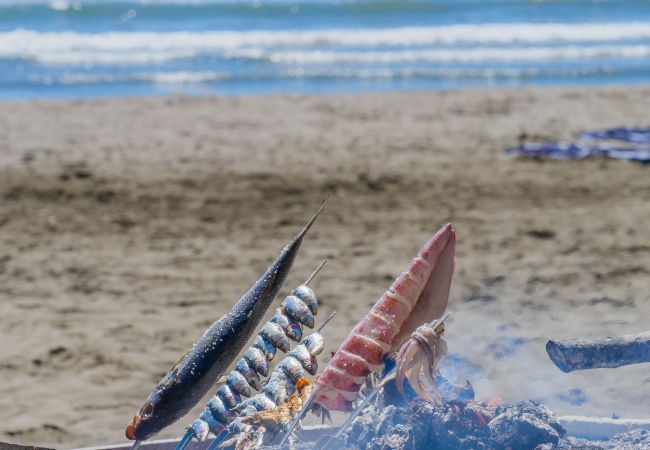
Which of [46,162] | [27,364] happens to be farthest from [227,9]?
[27,364]

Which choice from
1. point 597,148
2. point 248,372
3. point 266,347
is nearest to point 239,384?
point 248,372

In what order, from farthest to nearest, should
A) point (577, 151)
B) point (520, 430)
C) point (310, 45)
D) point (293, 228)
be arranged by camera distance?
point (310, 45), point (577, 151), point (293, 228), point (520, 430)

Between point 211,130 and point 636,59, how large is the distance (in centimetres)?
721

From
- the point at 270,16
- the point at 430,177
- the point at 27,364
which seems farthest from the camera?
the point at 270,16

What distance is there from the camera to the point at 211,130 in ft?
35.5

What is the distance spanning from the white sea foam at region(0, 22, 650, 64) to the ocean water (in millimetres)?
31

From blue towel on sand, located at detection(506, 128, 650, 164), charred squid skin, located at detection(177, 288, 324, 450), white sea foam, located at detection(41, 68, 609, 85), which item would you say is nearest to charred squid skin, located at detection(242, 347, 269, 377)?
charred squid skin, located at detection(177, 288, 324, 450)

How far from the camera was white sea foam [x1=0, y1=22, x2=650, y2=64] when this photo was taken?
1567 cm

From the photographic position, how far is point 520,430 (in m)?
3.04

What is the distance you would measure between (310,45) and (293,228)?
28.7 ft

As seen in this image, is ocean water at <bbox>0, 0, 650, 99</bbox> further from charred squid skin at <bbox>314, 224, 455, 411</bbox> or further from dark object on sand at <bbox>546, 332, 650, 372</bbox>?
dark object on sand at <bbox>546, 332, 650, 372</bbox>

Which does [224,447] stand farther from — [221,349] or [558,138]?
[558,138]

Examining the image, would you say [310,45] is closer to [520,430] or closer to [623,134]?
[623,134]

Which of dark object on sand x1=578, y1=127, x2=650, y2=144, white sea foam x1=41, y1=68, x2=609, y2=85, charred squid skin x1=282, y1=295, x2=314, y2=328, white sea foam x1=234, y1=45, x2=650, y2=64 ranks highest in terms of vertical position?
charred squid skin x1=282, y1=295, x2=314, y2=328
